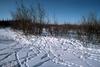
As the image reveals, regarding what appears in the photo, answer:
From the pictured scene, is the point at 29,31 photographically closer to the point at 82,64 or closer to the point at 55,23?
the point at 55,23

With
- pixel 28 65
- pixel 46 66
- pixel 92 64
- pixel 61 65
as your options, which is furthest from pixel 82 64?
pixel 28 65

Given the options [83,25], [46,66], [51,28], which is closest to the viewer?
[46,66]

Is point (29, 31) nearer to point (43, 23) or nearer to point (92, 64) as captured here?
point (43, 23)

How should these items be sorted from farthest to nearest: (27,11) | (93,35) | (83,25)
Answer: (27,11) < (83,25) < (93,35)

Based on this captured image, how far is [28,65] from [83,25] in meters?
9.26

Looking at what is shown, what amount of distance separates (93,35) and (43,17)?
16.0 ft

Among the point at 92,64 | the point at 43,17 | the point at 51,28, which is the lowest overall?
the point at 92,64

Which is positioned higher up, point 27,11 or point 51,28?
point 27,11

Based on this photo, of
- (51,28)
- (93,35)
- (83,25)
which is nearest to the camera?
(93,35)

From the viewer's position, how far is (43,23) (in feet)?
44.6

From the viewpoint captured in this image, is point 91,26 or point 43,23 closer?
point 91,26

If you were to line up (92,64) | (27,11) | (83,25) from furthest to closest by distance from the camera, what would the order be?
(27,11)
(83,25)
(92,64)

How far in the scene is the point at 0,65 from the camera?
156 inches

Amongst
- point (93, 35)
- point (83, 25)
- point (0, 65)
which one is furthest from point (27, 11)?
point (0, 65)
